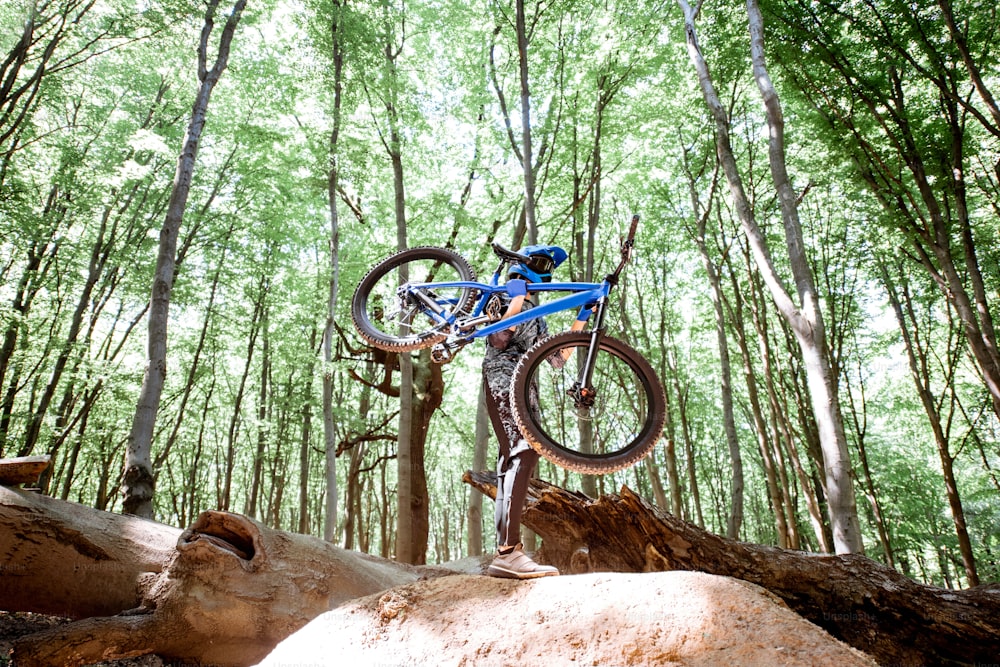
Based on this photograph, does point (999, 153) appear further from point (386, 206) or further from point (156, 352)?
point (156, 352)

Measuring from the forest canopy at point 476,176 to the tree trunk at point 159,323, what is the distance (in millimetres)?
110

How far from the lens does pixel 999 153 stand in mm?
9125

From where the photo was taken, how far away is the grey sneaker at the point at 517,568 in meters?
3.71

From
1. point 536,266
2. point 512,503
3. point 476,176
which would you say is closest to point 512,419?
point 512,503

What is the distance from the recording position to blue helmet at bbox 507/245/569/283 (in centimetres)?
441

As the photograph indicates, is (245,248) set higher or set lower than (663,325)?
higher

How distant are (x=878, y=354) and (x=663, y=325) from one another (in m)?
6.89

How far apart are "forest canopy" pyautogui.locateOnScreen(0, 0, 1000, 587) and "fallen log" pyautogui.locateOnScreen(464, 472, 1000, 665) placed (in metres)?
4.65

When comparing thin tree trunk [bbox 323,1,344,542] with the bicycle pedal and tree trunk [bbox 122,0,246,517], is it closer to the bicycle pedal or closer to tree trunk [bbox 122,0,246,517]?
tree trunk [bbox 122,0,246,517]

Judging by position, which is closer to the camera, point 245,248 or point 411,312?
point 411,312

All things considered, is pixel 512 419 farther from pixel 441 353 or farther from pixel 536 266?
pixel 536 266

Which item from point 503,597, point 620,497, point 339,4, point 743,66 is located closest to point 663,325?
point 743,66

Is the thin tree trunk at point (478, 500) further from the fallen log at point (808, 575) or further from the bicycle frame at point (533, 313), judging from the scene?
the bicycle frame at point (533, 313)

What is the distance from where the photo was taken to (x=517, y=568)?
3.74m
